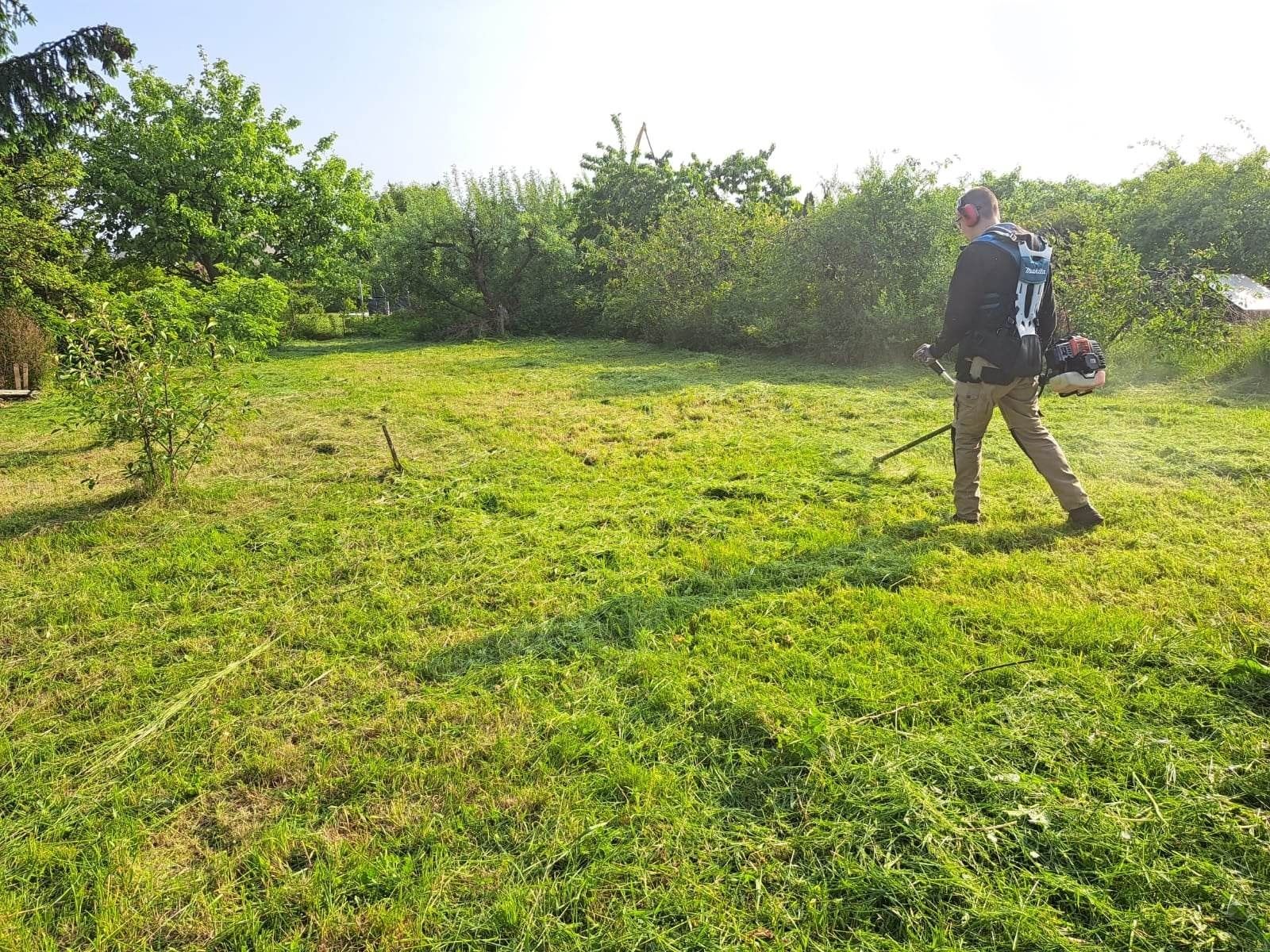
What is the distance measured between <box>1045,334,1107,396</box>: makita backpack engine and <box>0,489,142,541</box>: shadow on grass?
651cm

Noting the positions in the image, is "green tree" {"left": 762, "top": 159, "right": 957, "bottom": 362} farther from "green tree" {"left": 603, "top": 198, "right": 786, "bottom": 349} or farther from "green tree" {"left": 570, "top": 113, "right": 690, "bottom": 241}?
"green tree" {"left": 570, "top": 113, "right": 690, "bottom": 241}

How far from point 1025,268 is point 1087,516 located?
1540 mm

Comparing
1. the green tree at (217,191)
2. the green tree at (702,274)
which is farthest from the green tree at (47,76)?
the green tree at (702,274)

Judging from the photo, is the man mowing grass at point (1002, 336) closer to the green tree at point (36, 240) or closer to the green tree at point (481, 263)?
the green tree at point (36, 240)

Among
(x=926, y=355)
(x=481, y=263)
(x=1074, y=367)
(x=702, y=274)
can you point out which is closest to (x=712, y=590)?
(x=926, y=355)

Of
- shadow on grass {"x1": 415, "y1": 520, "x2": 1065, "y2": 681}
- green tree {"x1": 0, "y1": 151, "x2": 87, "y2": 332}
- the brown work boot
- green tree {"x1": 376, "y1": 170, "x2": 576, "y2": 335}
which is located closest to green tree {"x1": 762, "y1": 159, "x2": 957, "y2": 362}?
the brown work boot

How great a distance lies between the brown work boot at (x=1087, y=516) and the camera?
149 inches

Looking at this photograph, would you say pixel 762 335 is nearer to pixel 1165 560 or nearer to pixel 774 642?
pixel 1165 560

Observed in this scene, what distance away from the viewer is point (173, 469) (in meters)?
4.95

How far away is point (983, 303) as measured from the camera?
12.1 feet

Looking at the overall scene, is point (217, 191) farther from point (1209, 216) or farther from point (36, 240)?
point (1209, 216)

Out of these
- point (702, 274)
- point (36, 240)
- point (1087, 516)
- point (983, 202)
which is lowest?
point (1087, 516)

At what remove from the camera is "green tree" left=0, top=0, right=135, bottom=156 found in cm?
844

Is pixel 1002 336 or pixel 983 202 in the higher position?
pixel 983 202
